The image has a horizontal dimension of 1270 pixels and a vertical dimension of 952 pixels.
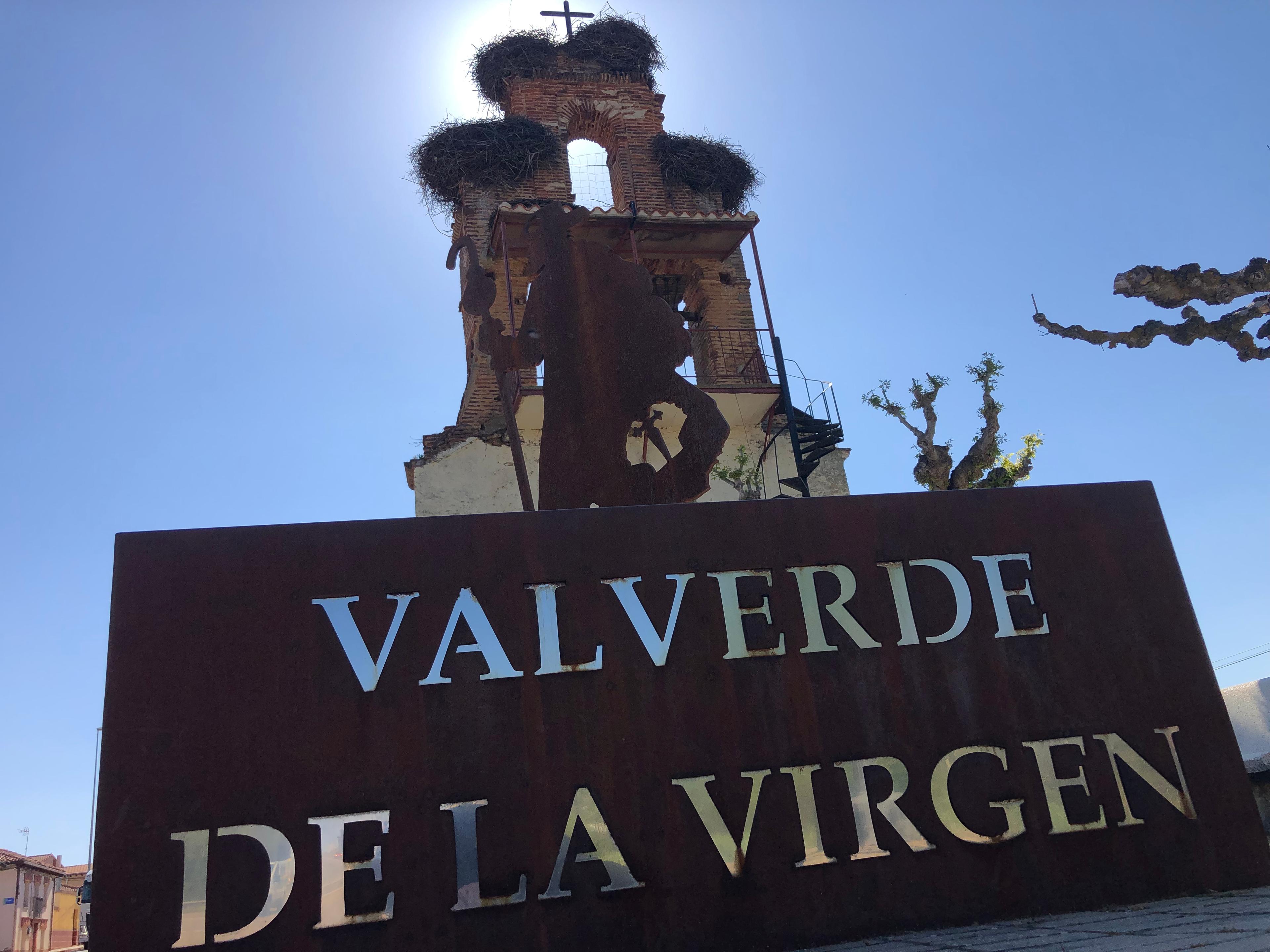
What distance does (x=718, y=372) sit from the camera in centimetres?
1655

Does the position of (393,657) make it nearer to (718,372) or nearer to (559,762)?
(559,762)

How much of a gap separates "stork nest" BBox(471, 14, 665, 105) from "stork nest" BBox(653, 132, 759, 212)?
6.74 feet

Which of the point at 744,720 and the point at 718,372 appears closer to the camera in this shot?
the point at 744,720

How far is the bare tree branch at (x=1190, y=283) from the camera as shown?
27.8 ft

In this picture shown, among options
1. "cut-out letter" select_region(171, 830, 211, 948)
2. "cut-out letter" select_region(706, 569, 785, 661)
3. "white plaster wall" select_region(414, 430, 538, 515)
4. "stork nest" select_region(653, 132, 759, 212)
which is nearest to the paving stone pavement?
Answer: "cut-out letter" select_region(706, 569, 785, 661)

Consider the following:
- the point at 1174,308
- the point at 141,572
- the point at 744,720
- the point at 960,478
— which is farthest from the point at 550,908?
the point at 960,478

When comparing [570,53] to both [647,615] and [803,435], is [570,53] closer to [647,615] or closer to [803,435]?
[803,435]

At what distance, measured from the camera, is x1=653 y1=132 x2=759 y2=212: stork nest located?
18.4m

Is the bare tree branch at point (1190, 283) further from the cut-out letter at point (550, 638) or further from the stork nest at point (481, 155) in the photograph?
the stork nest at point (481, 155)

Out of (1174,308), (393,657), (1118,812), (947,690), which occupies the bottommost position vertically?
(1118,812)

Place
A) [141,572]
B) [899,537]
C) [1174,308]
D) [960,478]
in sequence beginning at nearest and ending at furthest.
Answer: [141,572], [899,537], [1174,308], [960,478]

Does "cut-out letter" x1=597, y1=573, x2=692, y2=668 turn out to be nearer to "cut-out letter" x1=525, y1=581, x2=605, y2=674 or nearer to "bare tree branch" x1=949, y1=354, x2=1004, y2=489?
"cut-out letter" x1=525, y1=581, x2=605, y2=674

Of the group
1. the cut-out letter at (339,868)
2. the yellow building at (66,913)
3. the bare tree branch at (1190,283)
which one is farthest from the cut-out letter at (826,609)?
the yellow building at (66,913)

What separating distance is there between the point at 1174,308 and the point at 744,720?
7083 mm
